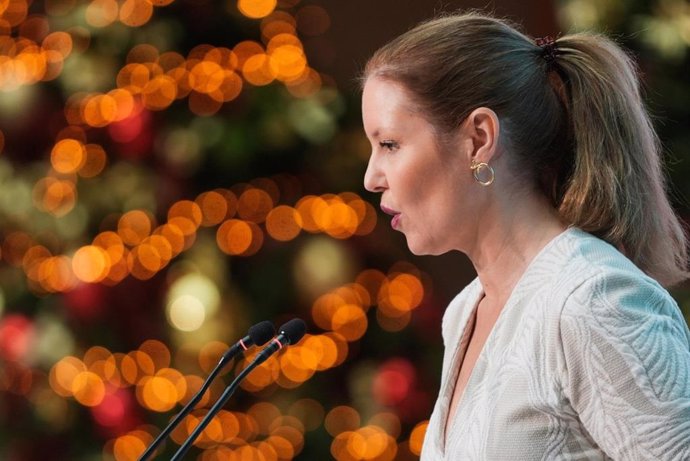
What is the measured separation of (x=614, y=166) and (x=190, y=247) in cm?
136

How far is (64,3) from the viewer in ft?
9.20

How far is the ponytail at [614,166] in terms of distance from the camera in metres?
1.48

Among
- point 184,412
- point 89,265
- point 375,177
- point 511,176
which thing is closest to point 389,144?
point 375,177

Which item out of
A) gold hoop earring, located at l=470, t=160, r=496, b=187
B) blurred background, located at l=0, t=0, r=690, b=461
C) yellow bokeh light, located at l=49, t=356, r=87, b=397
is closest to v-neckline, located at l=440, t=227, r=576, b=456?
gold hoop earring, located at l=470, t=160, r=496, b=187

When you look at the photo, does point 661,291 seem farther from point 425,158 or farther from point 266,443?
point 266,443

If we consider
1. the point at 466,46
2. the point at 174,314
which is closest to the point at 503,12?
the point at 174,314

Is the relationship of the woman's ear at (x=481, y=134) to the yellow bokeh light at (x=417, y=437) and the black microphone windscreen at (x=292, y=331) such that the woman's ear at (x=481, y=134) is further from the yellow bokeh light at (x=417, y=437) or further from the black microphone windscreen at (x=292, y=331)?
the yellow bokeh light at (x=417, y=437)

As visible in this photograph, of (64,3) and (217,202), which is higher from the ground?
(64,3)

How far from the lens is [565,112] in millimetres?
1540

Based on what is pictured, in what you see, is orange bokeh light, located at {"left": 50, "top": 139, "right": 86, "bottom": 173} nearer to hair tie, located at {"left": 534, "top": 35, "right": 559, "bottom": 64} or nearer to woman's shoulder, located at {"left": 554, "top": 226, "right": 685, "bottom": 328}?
hair tie, located at {"left": 534, "top": 35, "right": 559, "bottom": 64}

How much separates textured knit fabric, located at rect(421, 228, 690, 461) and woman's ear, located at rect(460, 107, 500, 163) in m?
0.13

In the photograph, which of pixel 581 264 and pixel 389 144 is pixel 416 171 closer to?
pixel 389 144

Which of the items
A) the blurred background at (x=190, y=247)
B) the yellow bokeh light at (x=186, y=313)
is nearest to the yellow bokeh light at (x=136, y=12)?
the blurred background at (x=190, y=247)

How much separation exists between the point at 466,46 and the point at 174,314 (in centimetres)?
130
